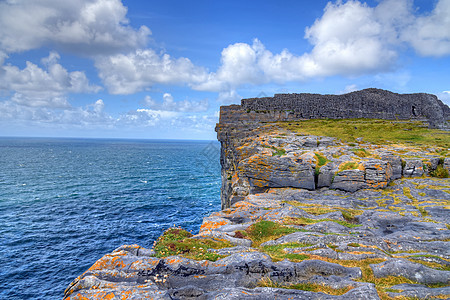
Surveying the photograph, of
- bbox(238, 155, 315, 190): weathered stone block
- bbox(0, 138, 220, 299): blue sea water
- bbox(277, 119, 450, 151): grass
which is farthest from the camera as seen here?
bbox(277, 119, 450, 151): grass

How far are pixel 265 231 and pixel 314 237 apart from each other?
3101 millimetres

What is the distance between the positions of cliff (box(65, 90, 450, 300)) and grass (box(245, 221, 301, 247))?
64 mm

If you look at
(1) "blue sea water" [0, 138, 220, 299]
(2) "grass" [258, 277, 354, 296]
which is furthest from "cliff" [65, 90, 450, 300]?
(1) "blue sea water" [0, 138, 220, 299]

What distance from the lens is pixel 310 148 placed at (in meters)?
30.1

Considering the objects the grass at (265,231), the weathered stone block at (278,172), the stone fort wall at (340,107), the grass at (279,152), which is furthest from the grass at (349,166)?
the stone fort wall at (340,107)

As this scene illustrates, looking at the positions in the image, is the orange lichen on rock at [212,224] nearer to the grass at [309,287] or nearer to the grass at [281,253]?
the grass at [281,253]

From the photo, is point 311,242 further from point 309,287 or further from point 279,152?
point 279,152

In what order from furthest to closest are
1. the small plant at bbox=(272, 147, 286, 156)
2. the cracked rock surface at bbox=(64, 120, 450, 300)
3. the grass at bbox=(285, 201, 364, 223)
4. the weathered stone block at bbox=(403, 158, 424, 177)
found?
the small plant at bbox=(272, 147, 286, 156) → the weathered stone block at bbox=(403, 158, 424, 177) → the grass at bbox=(285, 201, 364, 223) → the cracked rock surface at bbox=(64, 120, 450, 300)

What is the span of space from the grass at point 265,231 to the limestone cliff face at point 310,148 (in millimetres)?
9488

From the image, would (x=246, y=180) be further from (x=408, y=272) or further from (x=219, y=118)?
(x=219, y=118)

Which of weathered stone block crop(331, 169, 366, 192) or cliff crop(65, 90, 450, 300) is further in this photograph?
weathered stone block crop(331, 169, 366, 192)

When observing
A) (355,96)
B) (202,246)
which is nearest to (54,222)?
(202,246)

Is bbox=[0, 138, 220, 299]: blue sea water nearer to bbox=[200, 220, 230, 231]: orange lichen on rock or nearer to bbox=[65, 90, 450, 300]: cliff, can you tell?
bbox=[200, 220, 230, 231]: orange lichen on rock

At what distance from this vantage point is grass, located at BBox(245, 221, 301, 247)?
1435 centimetres
